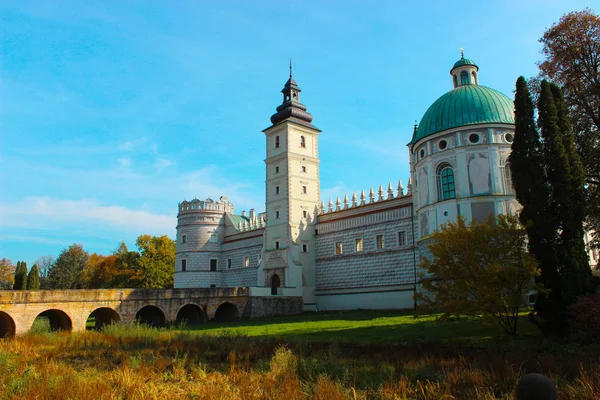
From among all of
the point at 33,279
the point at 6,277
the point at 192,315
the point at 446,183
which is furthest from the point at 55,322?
the point at 6,277

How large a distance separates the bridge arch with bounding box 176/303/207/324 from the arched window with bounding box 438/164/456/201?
17.2m

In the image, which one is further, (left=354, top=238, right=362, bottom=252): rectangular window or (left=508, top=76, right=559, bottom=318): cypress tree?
(left=354, top=238, right=362, bottom=252): rectangular window

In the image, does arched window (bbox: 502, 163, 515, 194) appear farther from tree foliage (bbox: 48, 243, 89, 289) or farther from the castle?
tree foliage (bbox: 48, 243, 89, 289)

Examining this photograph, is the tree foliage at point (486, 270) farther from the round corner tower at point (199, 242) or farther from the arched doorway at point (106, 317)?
the round corner tower at point (199, 242)

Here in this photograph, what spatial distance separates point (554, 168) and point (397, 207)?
18.8m

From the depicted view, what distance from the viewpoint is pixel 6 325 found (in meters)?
25.0

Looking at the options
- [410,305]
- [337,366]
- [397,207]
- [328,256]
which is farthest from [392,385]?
[328,256]

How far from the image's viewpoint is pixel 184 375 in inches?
404

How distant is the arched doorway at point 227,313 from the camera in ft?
111

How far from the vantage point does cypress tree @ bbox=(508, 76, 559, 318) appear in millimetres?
13953

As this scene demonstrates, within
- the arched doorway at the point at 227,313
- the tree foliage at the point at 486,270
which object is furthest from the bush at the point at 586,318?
the arched doorway at the point at 227,313

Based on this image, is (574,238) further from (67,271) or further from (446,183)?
(67,271)

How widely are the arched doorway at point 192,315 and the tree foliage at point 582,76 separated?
23.7 meters

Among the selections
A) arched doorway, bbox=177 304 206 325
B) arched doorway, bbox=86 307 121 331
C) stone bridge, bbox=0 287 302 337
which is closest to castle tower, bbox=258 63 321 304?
stone bridge, bbox=0 287 302 337
